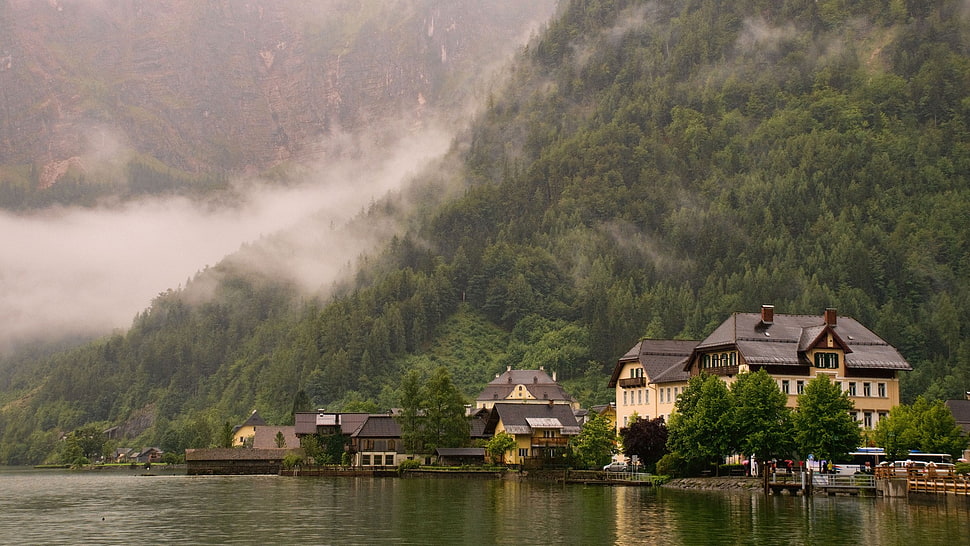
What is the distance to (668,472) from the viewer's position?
11606 cm

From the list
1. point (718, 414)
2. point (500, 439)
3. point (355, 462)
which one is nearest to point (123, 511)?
point (718, 414)

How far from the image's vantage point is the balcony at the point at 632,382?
14488cm

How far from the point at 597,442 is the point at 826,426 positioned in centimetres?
3978

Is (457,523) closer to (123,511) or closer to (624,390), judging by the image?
(123,511)

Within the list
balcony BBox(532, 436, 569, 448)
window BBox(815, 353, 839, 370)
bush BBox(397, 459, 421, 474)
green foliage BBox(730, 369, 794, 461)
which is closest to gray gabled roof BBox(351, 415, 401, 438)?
bush BBox(397, 459, 421, 474)

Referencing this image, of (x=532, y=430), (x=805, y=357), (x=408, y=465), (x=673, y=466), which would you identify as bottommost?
(x=408, y=465)

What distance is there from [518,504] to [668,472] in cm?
3182

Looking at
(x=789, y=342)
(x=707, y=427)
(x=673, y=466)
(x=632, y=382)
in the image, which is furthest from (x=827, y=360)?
(x=632, y=382)

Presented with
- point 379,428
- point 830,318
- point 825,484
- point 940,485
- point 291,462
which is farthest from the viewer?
point 379,428

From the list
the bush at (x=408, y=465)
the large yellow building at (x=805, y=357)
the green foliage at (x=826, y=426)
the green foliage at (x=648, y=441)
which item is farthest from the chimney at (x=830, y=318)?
the bush at (x=408, y=465)

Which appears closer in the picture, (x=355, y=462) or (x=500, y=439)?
(x=500, y=439)

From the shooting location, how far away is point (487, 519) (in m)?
73.9

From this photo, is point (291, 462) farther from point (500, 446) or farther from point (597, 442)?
point (597, 442)

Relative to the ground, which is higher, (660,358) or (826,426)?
(660,358)
